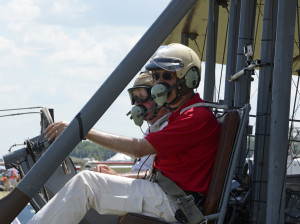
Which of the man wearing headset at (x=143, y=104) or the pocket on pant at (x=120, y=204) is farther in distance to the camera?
the man wearing headset at (x=143, y=104)

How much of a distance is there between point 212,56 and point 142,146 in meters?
6.46

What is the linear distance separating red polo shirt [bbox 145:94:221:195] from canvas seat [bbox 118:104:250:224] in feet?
0.29

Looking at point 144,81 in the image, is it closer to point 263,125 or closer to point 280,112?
point 263,125

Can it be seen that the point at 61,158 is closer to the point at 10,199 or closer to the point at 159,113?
the point at 10,199

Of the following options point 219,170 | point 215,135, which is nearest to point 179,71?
point 215,135

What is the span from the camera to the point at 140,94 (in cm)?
680

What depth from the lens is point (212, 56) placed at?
1012cm

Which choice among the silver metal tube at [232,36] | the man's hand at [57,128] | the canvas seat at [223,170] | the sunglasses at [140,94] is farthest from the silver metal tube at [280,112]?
the silver metal tube at [232,36]

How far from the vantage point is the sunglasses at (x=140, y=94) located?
22.2ft

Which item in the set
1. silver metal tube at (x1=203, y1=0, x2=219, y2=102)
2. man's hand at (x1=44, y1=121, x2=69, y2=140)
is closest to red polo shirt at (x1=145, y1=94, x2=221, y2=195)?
man's hand at (x1=44, y1=121, x2=69, y2=140)

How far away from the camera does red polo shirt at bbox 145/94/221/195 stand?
3912 millimetres

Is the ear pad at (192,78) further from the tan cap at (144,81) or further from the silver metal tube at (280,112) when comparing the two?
the tan cap at (144,81)

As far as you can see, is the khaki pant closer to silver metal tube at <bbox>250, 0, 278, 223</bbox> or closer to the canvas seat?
the canvas seat

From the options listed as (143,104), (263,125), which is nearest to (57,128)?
(263,125)
